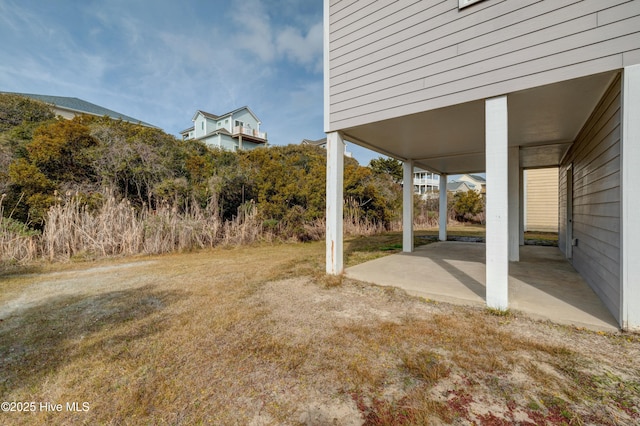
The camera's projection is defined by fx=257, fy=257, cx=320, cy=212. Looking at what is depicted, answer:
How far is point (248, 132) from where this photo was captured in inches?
1017

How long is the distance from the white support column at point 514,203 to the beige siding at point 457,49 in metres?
3.65

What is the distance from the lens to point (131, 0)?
6941 millimetres

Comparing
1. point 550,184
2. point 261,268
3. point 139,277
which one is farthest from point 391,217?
point 139,277

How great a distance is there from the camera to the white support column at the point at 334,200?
436cm

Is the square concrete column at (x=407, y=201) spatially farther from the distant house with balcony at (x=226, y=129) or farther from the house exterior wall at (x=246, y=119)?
the house exterior wall at (x=246, y=119)

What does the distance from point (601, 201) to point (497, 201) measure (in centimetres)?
151

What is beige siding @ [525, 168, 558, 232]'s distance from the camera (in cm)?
1173

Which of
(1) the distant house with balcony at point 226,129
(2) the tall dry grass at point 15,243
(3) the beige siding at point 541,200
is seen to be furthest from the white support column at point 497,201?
(1) the distant house with balcony at point 226,129

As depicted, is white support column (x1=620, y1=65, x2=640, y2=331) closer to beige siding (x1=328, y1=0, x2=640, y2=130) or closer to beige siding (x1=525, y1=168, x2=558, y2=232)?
beige siding (x1=328, y1=0, x2=640, y2=130)

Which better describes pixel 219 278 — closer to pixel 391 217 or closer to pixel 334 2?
pixel 334 2

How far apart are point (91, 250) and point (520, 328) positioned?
328 inches

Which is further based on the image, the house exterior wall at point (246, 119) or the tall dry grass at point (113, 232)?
the house exterior wall at point (246, 119)

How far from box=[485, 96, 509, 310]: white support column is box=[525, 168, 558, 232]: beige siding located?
12069 mm

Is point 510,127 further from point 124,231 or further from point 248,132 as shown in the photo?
point 248,132
